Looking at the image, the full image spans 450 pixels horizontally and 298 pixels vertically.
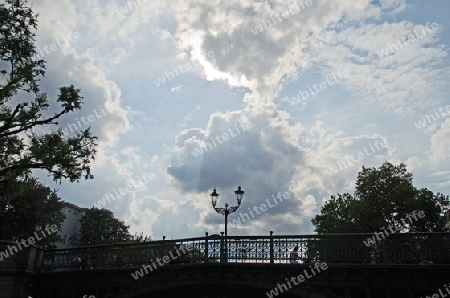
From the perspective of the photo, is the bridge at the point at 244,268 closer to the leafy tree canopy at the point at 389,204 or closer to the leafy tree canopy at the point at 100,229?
the leafy tree canopy at the point at 389,204

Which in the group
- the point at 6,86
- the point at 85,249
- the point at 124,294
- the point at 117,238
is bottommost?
the point at 124,294

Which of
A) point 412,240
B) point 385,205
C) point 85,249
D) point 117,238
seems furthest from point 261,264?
point 117,238

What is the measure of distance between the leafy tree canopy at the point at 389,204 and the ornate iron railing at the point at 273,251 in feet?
79.4

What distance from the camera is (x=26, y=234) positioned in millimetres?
40406

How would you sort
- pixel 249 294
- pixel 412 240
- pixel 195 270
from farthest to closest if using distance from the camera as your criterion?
pixel 249 294 → pixel 195 270 → pixel 412 240

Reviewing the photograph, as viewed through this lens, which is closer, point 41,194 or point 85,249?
point 85,249

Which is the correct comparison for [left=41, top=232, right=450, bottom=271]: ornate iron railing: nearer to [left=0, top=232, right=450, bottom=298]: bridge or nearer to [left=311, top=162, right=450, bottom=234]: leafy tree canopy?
[left=0, top=232, right=450, bottom=298]: bridge

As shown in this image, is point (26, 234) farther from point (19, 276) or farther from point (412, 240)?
point (412, 240)

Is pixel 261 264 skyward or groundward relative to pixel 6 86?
groundward

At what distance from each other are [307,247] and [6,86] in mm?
14591

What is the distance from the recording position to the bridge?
1700 cm

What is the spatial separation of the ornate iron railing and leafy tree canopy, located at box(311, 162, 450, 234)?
24.2m

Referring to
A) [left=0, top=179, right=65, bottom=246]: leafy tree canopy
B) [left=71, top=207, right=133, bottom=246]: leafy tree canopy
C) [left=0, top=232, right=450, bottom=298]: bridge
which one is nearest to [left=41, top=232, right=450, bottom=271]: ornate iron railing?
[left=0, top=232, right=450, bottom=298]: bridge

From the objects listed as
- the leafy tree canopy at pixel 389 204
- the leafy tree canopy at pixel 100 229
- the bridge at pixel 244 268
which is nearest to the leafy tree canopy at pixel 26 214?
the bridge at pixel 244 268
